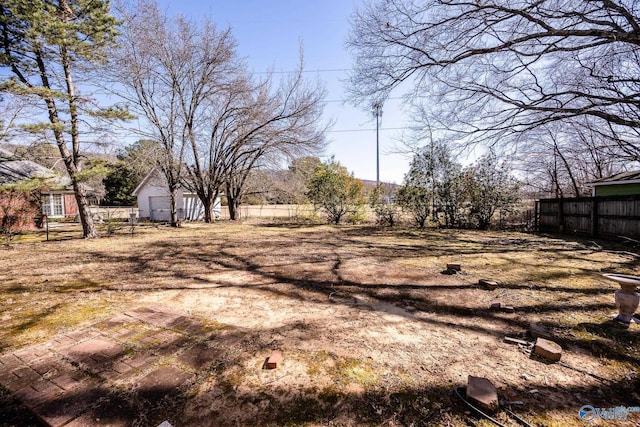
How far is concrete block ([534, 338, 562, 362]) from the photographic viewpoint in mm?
1910

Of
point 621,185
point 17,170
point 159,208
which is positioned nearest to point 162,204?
point 159,208

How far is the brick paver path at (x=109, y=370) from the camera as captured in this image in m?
1.51

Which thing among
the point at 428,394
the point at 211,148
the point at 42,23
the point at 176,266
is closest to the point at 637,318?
the point at 428,394

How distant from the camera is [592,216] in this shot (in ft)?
26.2

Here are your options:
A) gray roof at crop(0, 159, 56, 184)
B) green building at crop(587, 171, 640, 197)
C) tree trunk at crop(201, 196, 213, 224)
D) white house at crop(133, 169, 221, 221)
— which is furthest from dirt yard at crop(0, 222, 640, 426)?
white house at crop(133, 169, 221, 221)

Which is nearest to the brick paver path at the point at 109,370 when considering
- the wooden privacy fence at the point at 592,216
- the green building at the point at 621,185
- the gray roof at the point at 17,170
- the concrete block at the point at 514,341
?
the concrete block at the point at 514,341

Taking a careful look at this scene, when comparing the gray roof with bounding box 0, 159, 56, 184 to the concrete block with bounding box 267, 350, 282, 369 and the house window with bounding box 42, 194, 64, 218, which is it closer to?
the house window with bounding box 42, 194, 64, 218

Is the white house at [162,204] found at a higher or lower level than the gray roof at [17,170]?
lower

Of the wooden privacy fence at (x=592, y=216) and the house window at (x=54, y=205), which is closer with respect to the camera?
the wooden privacy fence at (x=592, y=216)

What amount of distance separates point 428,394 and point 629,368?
1530 mm

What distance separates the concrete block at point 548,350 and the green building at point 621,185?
1058 cm

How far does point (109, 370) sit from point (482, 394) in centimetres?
239

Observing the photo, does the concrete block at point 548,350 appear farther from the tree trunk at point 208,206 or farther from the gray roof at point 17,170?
the tree trunk at point 208,206

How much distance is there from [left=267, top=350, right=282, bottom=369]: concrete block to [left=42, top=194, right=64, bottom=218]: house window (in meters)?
19.2
